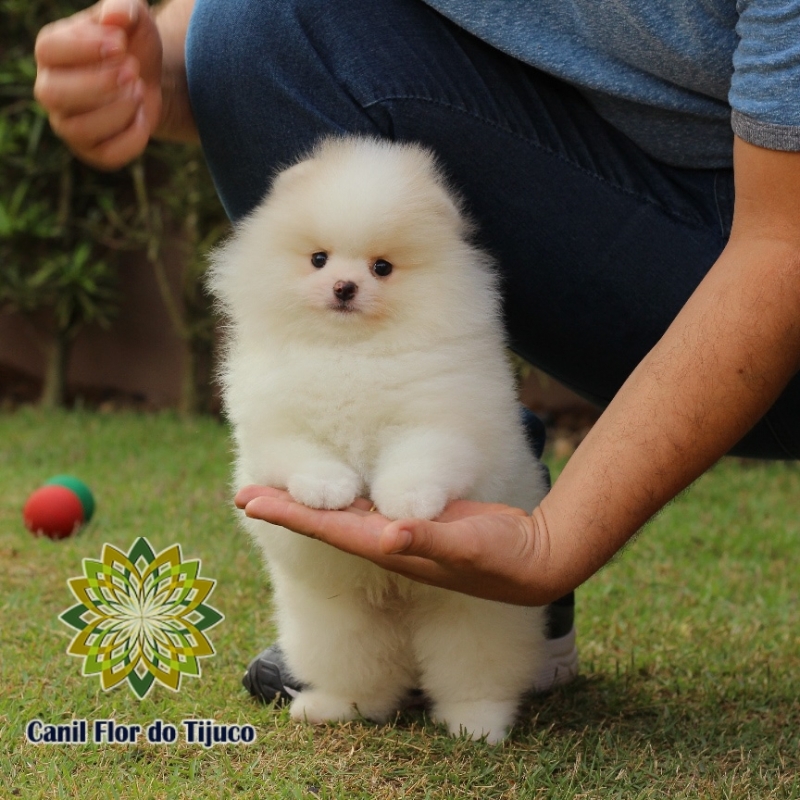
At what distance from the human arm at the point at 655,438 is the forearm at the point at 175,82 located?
735 mm

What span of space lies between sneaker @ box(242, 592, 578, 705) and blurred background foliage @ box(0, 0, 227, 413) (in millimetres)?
3009

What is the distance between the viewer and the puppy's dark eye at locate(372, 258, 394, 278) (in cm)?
138

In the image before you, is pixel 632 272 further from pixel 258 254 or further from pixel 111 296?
pixel 111 296

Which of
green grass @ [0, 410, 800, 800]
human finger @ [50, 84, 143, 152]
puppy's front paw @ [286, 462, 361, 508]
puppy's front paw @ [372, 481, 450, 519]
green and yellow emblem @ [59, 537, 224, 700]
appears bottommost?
green grass @ [0, 410, 800, 800]

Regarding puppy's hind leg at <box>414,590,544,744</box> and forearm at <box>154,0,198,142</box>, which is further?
forearm at <box>154,0,198,142</box>

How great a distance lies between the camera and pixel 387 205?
1.35m

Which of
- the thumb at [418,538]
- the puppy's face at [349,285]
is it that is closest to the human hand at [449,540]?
the thumb at [418,538]

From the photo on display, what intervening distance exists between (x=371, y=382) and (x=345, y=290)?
126 mm

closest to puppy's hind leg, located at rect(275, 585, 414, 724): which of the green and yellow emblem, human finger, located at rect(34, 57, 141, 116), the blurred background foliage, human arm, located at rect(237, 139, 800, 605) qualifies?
the green and yellow emblem

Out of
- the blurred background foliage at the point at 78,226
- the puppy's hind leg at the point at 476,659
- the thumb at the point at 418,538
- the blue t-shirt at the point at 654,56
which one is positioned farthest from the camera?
the blurred background foliage at the point at 78,226

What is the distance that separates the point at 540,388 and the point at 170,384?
1845 millimetres

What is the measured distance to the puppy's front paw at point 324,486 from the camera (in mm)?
1285

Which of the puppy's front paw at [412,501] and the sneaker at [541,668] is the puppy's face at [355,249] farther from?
the sneaker at [541,668]

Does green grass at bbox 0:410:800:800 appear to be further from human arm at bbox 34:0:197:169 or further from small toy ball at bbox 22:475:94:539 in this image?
human arm at bbox 34:0:197:169
